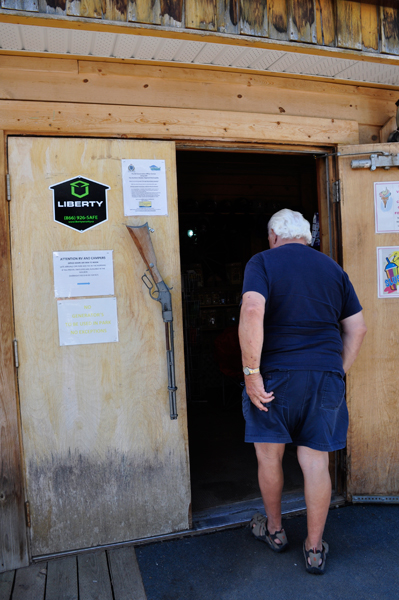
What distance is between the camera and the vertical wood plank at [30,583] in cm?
248

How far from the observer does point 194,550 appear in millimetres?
2869

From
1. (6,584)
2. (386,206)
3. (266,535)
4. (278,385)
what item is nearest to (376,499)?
(266,535)

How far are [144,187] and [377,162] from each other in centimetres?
170

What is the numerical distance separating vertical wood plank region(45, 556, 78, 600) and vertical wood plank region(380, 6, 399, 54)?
374cm

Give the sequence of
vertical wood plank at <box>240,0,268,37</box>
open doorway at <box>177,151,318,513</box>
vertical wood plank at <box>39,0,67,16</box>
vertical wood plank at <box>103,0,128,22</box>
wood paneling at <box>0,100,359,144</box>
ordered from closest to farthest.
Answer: vertical wood plank at <box>39,0,67,16</box> < vertical wood plank at <box>103,0,128,22</box> < vertical wood plank at <box>240,0,268,37</box> < wood paneling at <box>0,100,359,144</box> < open doorway at <box>177,151,318,513</box>

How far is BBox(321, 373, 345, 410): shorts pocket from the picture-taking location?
8.23 ft

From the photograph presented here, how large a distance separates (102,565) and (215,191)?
5786 millimetres

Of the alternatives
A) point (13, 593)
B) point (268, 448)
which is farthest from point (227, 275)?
point (13, 593)

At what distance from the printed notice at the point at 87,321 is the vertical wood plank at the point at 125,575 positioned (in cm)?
132

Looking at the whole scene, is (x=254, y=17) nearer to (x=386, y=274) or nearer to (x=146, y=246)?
(x=146, y=246)

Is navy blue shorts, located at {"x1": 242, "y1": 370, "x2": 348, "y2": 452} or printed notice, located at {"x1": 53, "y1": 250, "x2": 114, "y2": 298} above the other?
printed notice, located at {"x1": 53, "y1": 250, "x2": 114, "y2": 298}

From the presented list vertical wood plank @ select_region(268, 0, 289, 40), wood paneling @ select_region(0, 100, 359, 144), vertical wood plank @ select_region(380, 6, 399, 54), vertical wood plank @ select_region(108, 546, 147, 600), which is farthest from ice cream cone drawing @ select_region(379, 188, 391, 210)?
vertical wood plank @ select_region(108, 546, 147, 600)

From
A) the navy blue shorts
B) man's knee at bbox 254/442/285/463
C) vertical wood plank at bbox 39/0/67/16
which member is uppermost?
vertical wood plank at bbox 39/0/67/16

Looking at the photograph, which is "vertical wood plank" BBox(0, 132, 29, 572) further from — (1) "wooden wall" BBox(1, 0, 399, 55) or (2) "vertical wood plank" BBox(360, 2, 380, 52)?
(2) "vertical wood plank" BBox(360, 2, 380, 52)
